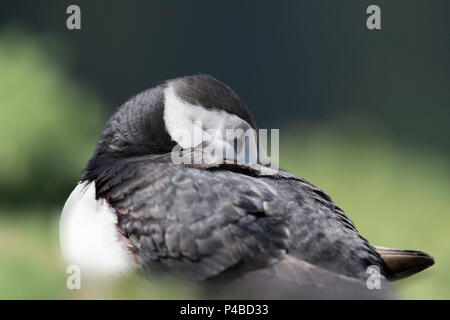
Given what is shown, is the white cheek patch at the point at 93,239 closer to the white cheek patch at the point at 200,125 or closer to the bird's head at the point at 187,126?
the bird's head at the point at 187,126

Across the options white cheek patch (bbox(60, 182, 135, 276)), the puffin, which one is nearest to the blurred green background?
the puffin

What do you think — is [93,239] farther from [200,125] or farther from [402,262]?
[402,262]

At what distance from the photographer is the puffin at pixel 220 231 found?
1.98m

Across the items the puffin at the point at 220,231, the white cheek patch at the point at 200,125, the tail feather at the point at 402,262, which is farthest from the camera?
the white cheek patch at the point at 200,125

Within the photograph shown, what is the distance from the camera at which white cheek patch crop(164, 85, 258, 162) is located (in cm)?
256

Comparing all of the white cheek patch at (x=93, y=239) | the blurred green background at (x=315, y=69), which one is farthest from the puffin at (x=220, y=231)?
the blurred green background at (x=315, y=69)

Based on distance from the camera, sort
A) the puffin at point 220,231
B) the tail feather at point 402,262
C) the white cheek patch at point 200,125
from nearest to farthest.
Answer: the puffin at point 220,231 → the tail feather at point 402,262 → the white cheek patch at point 200,125

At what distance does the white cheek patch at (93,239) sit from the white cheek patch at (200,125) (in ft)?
1.36

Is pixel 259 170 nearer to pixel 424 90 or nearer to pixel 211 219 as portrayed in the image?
pixel 211 219

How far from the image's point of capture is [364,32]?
5832mm

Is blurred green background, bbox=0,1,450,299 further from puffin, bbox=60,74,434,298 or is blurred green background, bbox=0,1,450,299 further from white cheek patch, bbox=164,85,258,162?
puffin, bbox=60,74,434,298

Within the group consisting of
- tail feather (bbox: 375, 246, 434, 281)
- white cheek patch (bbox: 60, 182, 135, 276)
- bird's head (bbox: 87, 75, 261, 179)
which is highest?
bird's head (bbox: 87, 75, 261, 179)

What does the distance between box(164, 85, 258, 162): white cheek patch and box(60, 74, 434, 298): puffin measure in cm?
3
